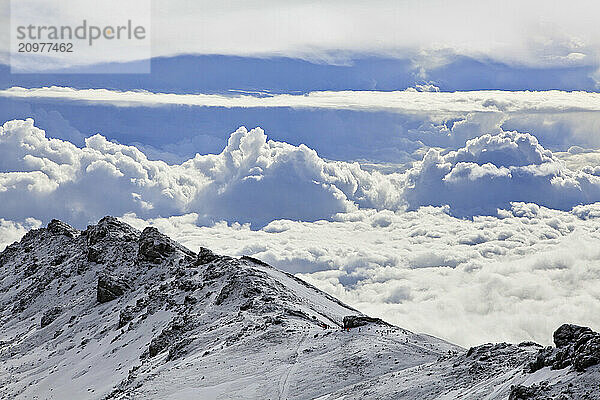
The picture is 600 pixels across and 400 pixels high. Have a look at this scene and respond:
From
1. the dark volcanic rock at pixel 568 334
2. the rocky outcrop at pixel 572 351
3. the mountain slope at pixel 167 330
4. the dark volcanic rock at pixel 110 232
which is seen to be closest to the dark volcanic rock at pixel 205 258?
→ the mountain slope at pixel 167 330

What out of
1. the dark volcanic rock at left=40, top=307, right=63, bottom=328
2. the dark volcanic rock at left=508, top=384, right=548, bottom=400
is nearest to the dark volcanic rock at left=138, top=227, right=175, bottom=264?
the dark volcanic rock at left=40, top=307, right=63, bottom=328

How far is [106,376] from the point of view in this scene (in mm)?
58844

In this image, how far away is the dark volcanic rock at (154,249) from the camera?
9000cm

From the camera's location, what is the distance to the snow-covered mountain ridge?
32.6m

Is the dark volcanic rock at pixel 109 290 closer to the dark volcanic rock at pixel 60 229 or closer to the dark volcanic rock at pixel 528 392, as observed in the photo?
the dark volcanic rock at pixel 60 229

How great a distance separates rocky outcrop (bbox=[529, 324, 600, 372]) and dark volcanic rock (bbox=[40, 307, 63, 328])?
7360 cm

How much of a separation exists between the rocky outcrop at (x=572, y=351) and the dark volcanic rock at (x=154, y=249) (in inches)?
2733

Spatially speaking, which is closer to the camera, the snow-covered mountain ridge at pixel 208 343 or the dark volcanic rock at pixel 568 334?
the dark volcanic rock at pixel 568 334

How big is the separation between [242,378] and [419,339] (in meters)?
15.7

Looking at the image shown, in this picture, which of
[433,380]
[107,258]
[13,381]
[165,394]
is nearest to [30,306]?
[107,258]

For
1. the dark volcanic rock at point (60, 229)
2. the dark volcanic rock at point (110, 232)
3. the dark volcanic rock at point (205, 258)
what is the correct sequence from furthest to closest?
the dark volcanic rock at point (60, 229)
the dark volcanic rock at point (110, 232)
the dark volcanic rock at point (205, 258)

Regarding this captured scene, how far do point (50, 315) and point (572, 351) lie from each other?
76655mm

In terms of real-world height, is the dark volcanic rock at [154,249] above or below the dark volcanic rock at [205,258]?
below

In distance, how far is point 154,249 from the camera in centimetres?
9044
